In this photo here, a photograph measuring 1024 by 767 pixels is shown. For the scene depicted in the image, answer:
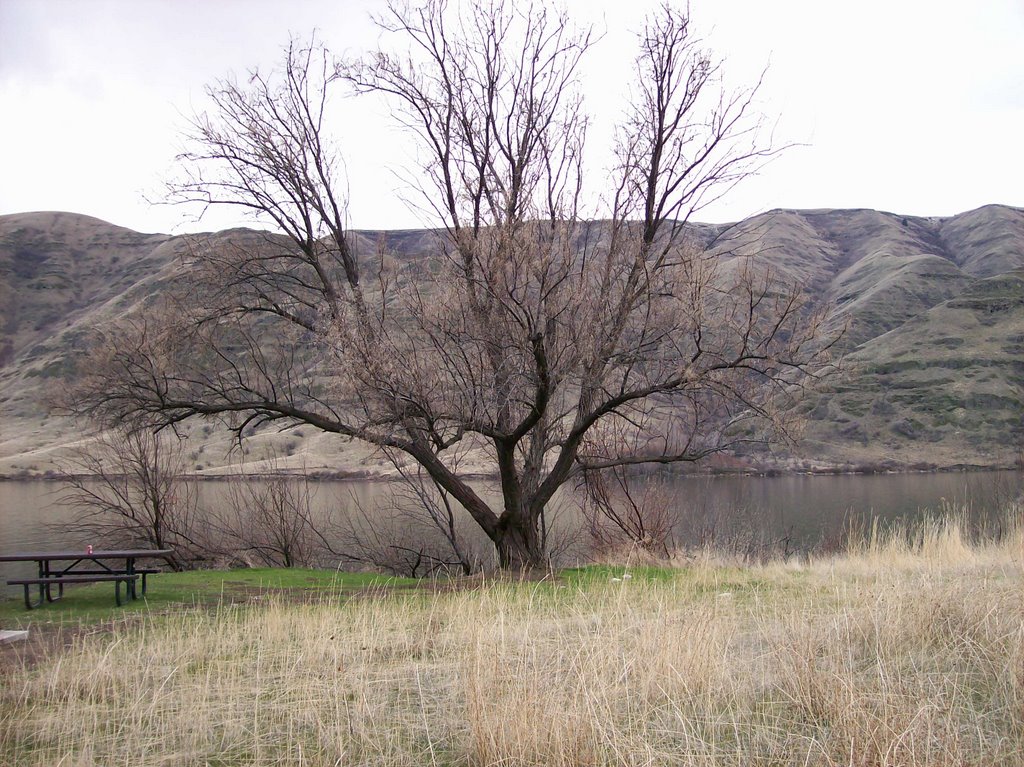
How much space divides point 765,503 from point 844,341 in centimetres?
1030

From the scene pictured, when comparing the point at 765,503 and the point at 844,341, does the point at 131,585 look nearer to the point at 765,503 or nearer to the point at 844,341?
the point at 844,341

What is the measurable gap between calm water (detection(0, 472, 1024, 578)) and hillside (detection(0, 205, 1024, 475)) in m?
2.40

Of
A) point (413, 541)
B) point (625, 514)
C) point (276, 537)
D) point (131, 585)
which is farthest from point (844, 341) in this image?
point (131, 585)

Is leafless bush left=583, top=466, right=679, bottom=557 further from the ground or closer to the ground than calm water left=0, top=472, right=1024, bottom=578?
further from the ground

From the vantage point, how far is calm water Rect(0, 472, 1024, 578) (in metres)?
21.5

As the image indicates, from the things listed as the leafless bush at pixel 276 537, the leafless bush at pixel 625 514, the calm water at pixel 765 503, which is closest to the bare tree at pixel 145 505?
the leafless bush at pixel 276 537

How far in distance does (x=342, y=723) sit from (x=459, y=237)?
31.6 ft

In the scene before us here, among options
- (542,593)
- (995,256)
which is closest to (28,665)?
(542,593)

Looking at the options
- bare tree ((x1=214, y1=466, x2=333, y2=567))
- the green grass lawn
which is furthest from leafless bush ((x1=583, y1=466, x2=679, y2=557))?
bare tree ((x1=214, y1=466, x2=333, y2=567))

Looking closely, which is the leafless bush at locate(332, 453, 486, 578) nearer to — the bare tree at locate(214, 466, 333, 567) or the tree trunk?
the bare tree at locate(214, 466, 333, 567)

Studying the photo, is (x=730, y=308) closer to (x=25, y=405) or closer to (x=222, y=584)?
(x=222, y=584)

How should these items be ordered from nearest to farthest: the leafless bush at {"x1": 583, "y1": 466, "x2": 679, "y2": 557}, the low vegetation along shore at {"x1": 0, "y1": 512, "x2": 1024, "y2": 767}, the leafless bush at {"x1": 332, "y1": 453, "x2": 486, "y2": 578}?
the low vegetation along shore at {"x1": 0, "y1": 512, "x2": 1024, "y2": 767}, the leafless bush at {"x1": 583, "y1": 466, "x2": 679, "y2": 557}, the leafless bush at {"x1": 332, "y1": 453, "x2": 486, "y2": 578}

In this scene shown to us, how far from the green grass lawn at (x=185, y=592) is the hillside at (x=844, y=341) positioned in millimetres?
4034

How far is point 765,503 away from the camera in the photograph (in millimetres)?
30297
